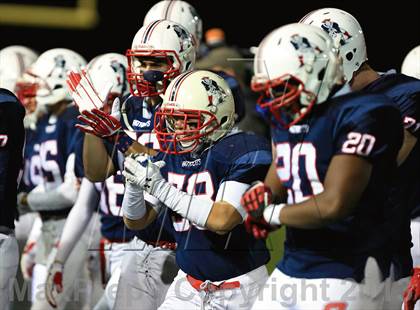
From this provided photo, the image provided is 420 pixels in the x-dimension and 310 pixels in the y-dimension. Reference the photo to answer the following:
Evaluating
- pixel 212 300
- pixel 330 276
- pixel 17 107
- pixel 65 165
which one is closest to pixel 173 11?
pixel 65 165

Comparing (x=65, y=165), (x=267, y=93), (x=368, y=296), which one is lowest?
(x=65, y=165)

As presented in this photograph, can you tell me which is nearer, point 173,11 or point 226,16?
point 173,11

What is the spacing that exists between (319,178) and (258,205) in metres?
0.22

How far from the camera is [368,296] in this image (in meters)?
3.55

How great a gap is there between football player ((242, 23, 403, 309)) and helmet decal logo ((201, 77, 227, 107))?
57cm

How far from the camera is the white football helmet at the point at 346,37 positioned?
444 cm

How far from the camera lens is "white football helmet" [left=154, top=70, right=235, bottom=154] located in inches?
164

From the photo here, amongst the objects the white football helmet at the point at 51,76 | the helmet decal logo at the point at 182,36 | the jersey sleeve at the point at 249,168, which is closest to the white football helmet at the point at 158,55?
the helmet decal logo at the point at 182,36

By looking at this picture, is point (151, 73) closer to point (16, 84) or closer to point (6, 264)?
point (6, 264)

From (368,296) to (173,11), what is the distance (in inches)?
109

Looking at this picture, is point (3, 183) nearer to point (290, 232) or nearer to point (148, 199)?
point (148, 199)

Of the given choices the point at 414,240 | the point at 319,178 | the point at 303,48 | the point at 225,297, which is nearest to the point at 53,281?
the point at 225,297

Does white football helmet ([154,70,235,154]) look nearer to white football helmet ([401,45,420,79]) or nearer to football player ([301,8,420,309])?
football player ([301,8,420,309])

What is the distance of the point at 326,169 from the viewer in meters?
3.51
